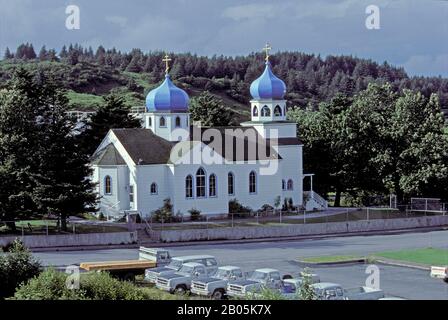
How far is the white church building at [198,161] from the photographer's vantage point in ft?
161

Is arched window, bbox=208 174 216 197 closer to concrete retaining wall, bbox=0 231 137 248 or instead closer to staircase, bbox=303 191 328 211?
staircase, bbox=303 191 328 211

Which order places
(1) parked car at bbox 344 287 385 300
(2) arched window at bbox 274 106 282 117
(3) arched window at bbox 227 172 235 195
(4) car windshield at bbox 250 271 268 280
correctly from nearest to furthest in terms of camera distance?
1. (1) parked car at bbox 344 287 385 300
2. (4) car windshield at bbox 250 271 268 280
3. (3) arched window at bbox 227 172 235 195
4. (2) arched window at bbox 274 106 282 117

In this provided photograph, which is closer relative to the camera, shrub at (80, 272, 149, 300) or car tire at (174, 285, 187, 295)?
shrub at (80, 272, 149, 300)

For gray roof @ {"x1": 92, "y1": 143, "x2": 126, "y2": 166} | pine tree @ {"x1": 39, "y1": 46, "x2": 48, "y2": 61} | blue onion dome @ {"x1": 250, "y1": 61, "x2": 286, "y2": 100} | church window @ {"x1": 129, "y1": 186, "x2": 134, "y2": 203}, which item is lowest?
church window @ {"x1": 129, "y1": 186, "x2": 134, "y2": 203}

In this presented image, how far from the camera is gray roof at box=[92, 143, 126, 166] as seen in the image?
49.2 metres

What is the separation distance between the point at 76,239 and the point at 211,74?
70.6m

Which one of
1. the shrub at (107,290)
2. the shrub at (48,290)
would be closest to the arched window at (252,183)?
the shrub at (107,290)

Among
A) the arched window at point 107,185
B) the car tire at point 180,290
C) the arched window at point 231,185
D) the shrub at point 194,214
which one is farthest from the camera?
the arched window at point 231,185

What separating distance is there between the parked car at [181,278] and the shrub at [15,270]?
4.21 meters

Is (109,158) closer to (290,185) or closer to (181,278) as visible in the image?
(290,185)

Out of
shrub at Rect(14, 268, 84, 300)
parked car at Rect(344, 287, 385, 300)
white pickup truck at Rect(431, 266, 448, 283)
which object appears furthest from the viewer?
white pickup truck at Rect(431, 266, 448, 283)

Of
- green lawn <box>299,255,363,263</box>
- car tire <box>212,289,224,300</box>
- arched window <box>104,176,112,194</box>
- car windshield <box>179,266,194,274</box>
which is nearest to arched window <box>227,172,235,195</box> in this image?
arched window <box>104,176,112,194</box>

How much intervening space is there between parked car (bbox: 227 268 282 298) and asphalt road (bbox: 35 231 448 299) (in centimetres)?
336

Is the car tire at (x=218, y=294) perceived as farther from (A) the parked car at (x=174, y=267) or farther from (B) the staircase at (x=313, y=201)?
(B) the staircase at (x=313, y=201)
